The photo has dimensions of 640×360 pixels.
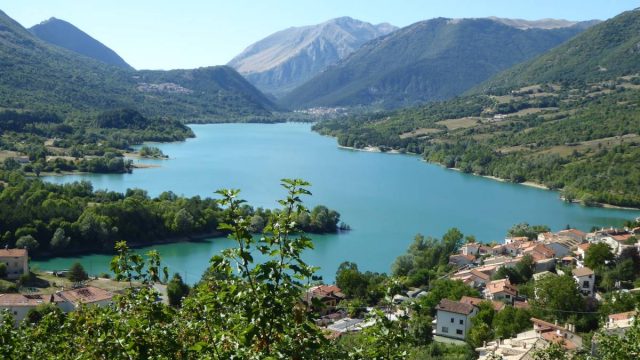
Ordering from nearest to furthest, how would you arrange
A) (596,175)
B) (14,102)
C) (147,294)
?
A: 1. (147,294)
2. (596,175)
3. (14,102)

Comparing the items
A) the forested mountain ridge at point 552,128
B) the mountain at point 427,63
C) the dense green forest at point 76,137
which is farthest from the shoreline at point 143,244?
the mountain at point 427,63

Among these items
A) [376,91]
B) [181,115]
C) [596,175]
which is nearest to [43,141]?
[596,175]

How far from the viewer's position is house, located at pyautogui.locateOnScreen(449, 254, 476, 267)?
20.2 metres

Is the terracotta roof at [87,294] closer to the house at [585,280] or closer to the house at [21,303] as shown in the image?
the house at [21,303]

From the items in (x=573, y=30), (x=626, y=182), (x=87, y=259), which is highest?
(x=573, y=30)

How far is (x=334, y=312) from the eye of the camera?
50.8 ft

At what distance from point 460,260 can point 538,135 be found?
3994 cm

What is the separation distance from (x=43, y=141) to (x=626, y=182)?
41453mm

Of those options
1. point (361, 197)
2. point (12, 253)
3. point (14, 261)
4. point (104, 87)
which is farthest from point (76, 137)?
point (104, 87)

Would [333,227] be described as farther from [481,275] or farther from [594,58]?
[594,58]

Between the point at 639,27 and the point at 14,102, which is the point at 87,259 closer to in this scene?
the point at 14,102

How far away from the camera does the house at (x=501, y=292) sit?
50.5 feet

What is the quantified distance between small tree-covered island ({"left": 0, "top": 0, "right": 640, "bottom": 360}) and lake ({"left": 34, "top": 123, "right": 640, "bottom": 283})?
0.73 feet

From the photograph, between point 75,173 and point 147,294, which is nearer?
point 147,294
